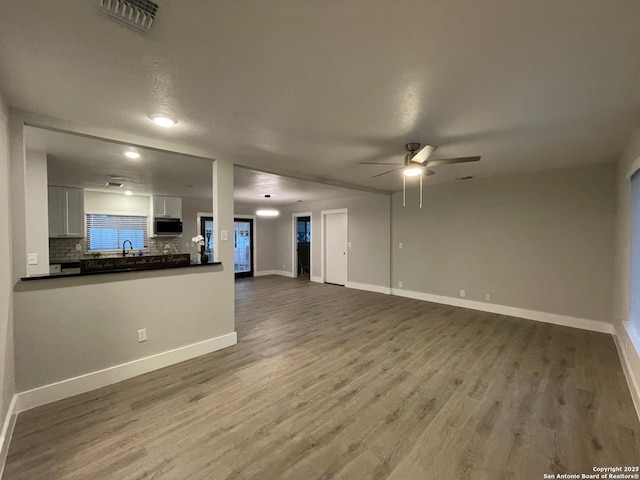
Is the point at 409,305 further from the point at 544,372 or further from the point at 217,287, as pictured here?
the point at 217,287

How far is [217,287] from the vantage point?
3.29m

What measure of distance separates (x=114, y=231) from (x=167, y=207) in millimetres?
1284

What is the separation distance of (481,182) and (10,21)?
18.8 feet

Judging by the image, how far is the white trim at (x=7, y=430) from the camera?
1658 mm

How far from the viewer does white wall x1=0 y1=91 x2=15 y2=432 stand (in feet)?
5.80

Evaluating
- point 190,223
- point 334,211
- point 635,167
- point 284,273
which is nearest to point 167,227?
point 190,223

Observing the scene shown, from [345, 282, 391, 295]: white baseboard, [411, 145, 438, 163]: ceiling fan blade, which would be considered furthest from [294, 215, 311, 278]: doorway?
[411, 145, 438, 163]: ceiling fan blade

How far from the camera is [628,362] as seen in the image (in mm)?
2607

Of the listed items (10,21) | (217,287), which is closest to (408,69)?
(10,21)

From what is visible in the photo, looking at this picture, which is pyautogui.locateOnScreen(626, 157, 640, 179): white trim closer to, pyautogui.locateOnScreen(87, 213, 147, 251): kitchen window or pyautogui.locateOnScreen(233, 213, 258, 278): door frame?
pyautogui.locateOnScreen(233, 213, 258, 278): door frame

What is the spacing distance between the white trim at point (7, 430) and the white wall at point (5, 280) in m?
0.07

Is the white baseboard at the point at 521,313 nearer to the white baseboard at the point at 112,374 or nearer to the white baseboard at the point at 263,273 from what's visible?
the white baseboard at the point at 112,374

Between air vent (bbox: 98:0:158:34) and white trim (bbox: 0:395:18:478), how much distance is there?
8.38ft

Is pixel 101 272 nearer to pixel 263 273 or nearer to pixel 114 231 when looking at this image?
pixel 114 231
